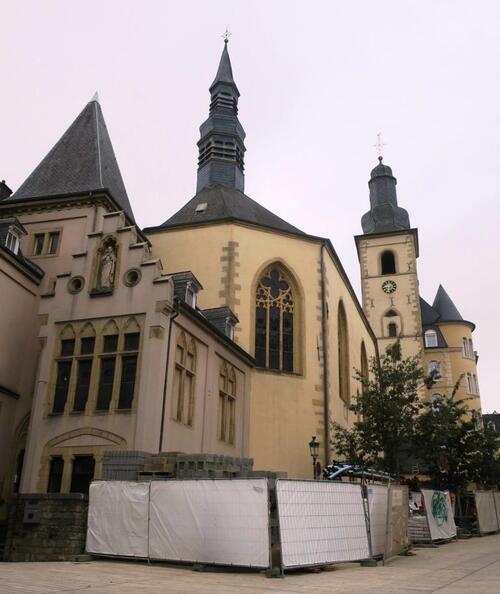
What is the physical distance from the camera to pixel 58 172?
2539 cm

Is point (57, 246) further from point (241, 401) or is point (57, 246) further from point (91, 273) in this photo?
point (241, 401)

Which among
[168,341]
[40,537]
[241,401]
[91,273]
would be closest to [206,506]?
[40,537]

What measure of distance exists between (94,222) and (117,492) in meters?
13.4

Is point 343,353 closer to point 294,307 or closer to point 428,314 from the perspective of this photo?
point 294,307

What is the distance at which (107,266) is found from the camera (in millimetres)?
18750

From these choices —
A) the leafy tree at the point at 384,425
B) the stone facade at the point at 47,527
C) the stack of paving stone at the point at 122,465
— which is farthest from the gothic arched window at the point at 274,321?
the stone facade at the point at 47,527

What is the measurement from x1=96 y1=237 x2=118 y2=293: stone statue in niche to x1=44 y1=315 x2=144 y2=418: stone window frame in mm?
1118

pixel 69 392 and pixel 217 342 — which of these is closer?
pixel 69 392

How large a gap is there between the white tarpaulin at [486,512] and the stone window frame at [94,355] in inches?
623

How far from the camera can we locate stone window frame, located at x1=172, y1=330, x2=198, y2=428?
17.9 metres

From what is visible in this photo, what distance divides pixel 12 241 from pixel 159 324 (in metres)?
7.62

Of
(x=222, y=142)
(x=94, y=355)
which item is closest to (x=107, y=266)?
(x=94, y=355)

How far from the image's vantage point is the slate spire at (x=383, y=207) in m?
58.9

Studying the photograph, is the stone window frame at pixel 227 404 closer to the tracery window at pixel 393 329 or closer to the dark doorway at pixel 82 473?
the dark doorway at pixel 82 473
